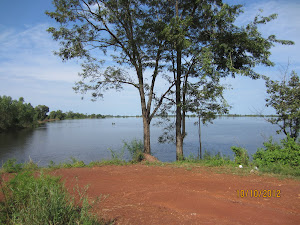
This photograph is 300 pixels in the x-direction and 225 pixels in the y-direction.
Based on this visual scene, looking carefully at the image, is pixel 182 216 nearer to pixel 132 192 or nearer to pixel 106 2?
pixel 132 192

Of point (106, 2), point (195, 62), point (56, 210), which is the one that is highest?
point (106, 2)

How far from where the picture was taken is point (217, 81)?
28.8ft

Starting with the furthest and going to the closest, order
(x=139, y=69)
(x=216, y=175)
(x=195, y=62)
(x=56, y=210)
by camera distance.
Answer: (x=139, y=69) < (x=195, y=62) < (x=216, y=175) < (x=56, y=210)

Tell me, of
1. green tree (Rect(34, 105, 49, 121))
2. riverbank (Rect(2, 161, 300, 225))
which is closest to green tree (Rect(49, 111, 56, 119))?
green tree (Rect(34, 105, 49, 121))

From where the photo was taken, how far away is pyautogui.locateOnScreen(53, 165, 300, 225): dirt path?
3287mm

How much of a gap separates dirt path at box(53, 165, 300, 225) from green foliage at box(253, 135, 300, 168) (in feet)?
5.67

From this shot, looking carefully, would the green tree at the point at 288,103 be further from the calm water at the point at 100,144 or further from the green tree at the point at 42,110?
the green tree at the point at 42,110

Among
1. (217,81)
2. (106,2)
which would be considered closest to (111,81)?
(106,2)

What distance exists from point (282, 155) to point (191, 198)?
455 cm

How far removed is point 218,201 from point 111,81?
7.62 metres

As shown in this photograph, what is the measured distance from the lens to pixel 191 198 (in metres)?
4.04

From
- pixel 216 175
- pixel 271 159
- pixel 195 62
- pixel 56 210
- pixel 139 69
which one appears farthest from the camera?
pixel 139 69

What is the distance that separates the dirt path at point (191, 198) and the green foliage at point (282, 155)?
5.67ft

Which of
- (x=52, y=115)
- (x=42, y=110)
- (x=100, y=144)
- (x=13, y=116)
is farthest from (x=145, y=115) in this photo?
(x=52, y=115)
